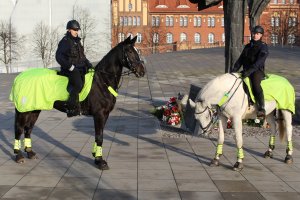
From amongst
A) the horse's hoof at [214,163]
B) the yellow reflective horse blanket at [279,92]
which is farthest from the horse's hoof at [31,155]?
the yellow reflective horse blanket at [279,92]

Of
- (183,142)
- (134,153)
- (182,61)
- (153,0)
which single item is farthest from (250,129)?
(153,0)

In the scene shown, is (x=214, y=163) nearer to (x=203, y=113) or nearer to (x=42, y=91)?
(x=203, y=113)

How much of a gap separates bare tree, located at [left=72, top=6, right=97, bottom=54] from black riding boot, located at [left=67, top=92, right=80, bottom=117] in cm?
4375

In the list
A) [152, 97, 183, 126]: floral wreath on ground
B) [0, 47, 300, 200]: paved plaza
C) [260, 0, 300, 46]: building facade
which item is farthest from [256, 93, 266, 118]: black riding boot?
[260, 0, 300, 46]: building facade

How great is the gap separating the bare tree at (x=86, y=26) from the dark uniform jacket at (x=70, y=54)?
43.7 m

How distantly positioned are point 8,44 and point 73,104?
146ft

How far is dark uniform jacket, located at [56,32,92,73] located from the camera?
713 centimetres

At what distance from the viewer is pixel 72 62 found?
7215mm

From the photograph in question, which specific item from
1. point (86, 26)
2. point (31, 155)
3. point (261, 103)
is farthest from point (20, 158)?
point (86, 26)

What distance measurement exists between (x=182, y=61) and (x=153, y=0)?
52.3 meters

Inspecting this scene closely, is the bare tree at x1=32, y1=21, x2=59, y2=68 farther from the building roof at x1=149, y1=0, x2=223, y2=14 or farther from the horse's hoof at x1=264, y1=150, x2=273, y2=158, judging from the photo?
the horse's hoof at x1=264, y1=150, x2=273, y2=158

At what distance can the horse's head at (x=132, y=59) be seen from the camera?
6961 mm

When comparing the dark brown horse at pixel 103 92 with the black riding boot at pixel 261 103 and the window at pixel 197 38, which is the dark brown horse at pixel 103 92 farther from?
the window at pixel 197 38

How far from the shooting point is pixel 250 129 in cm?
1076
